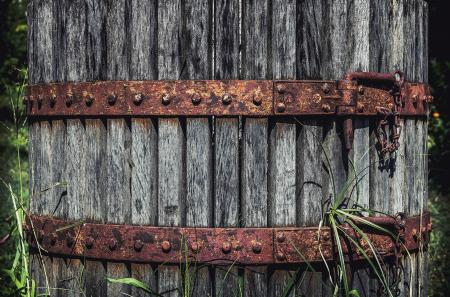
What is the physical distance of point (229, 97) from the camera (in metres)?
3.04

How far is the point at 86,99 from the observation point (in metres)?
3.24

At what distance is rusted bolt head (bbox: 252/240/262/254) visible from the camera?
304cm

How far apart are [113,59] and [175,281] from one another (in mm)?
1010

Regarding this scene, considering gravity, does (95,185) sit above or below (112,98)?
below

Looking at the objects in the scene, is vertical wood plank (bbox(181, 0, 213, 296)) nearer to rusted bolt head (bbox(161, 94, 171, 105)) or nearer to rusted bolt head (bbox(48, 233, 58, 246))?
rusted bolt head (bbox(161, 94, 171, 105))

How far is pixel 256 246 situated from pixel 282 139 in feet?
1.53

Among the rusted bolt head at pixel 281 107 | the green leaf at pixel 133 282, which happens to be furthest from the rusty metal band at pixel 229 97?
the green leaf at pixel 133 282

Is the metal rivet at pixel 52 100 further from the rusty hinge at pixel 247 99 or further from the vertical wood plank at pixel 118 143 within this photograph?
the vertical wood plank at pixel 118 143

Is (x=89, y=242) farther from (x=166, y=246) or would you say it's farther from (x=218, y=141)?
(x=218, y=141)

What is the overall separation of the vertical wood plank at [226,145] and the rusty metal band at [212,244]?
0.25 feet

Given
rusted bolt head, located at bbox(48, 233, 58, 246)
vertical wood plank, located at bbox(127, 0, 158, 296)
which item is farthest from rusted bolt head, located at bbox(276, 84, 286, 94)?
rusted bolt head, located at bbox(48, 233, 58, 246)

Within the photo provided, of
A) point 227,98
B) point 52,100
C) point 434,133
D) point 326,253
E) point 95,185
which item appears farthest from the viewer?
point 434,133

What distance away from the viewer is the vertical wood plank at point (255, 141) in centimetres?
307

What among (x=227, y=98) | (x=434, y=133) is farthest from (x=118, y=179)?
(x=434, y=133)
